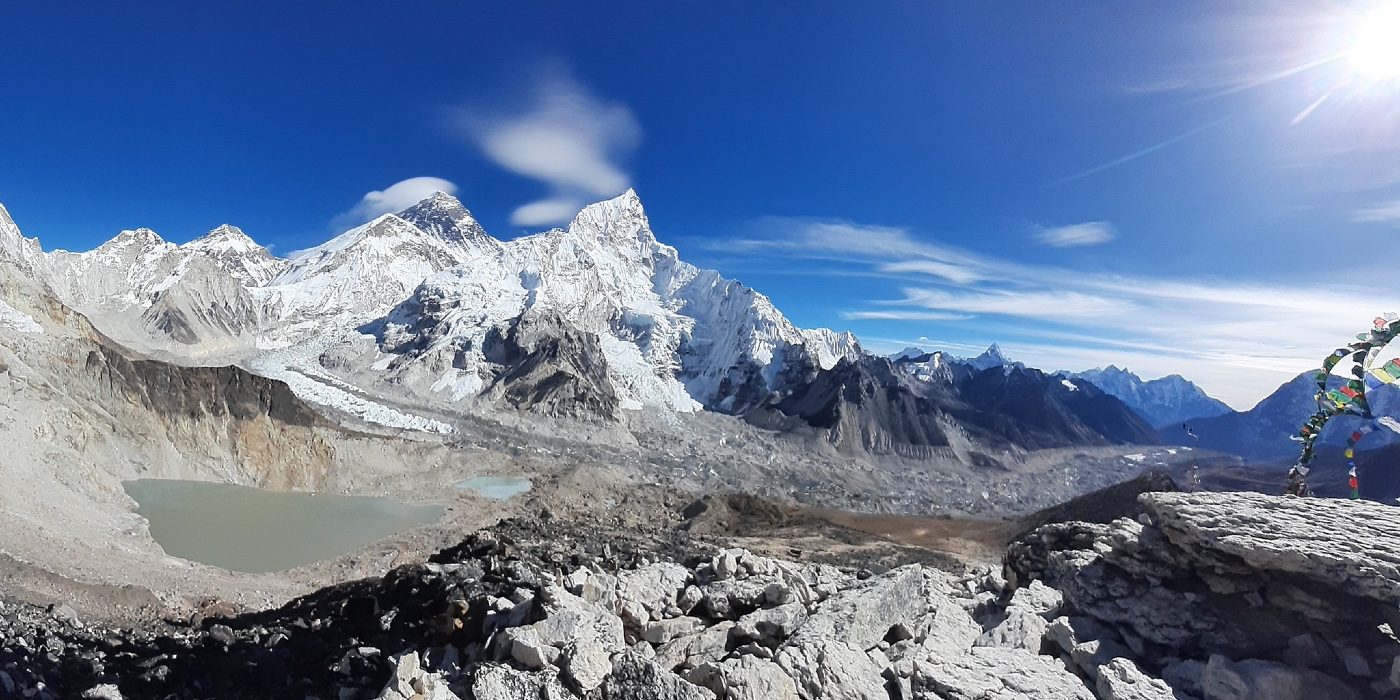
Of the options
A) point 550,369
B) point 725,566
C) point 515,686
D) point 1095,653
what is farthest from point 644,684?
point 550,369

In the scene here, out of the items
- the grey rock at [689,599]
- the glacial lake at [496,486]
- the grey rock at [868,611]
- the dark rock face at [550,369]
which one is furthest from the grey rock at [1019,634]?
the dark rock face at [550,369]

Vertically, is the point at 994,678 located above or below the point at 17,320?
below

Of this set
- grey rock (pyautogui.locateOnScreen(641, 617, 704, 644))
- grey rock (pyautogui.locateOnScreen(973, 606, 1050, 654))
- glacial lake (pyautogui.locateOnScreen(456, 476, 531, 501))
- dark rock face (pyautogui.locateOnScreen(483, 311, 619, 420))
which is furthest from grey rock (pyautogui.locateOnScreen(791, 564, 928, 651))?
dark rock face (pyautogui.locateOnScreen(483, 311, 619, 420))

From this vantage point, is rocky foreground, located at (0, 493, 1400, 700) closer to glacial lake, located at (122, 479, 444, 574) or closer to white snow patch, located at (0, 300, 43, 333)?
glacial lake, located at (122, 479, 444, 574)

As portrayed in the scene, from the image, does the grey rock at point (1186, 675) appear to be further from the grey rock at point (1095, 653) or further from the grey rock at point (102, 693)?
the grey rock at point (102, 693)

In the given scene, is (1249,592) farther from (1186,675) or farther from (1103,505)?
(1103,505)

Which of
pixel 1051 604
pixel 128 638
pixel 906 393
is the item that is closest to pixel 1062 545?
pixel 1051 604

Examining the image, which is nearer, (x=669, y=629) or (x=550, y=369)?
(x=669, y=629)
